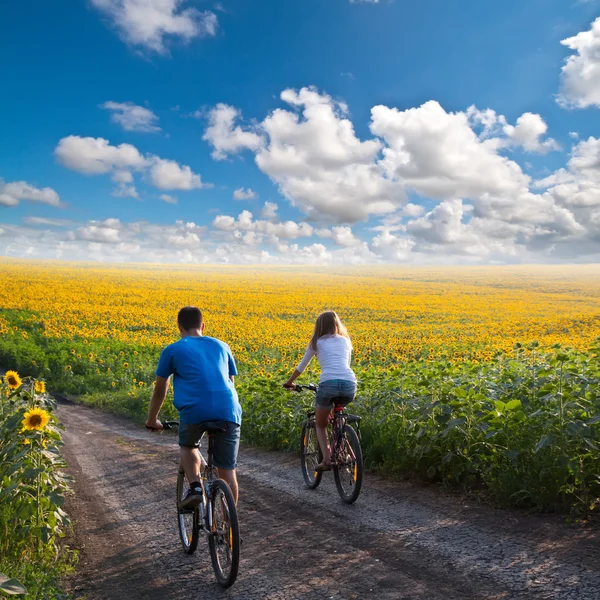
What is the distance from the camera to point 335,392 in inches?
264


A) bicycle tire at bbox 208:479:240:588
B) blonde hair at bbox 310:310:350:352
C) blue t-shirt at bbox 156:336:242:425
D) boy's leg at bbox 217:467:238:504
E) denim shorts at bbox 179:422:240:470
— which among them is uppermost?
blonde hair at bbox 310:310:350:352

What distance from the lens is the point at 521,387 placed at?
6.87 metres

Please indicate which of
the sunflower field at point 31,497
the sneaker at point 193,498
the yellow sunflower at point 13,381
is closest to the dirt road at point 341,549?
the sunflower field at point 31,497

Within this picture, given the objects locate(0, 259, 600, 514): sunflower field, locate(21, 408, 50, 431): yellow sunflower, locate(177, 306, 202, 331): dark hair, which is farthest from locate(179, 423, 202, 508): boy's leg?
locate(0, 259, 600, 514): sunflower field

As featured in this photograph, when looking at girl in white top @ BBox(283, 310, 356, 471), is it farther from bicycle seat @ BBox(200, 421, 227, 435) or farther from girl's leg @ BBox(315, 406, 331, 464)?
bicycle seat @ BBox(200, 421, 227, 435)

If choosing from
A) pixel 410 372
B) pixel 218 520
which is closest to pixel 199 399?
pixel 218 520

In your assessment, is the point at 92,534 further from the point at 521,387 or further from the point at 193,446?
the point at 521,387

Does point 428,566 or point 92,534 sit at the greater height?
point 428,566

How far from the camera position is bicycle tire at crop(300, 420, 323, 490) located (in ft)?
24.2

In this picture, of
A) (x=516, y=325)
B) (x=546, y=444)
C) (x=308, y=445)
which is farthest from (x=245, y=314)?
(x=546, y=444)

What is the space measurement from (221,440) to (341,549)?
5.35ft

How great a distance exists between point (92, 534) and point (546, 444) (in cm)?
500

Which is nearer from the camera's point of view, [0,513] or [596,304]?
[0,513]

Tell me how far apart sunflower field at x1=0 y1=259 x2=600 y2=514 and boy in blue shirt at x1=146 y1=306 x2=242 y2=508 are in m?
2.98
